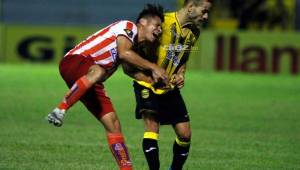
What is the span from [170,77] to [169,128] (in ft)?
20.1

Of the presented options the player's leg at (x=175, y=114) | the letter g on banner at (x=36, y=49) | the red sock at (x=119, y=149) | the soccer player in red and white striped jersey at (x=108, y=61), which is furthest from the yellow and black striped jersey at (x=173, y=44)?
the letter g on banner at (x=36, y=49)

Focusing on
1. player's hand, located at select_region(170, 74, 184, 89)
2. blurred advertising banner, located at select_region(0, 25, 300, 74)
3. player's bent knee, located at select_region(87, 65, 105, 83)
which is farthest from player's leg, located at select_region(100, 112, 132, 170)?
blurred advertising banner, located at select_region(0, 25, 300, 74)

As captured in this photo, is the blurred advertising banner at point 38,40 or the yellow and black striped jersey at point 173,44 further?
the blurred advertising banner at point 38,40

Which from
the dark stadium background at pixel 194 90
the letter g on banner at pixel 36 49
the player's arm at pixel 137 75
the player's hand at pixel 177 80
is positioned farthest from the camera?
the letter g on banner at pixel 36 49

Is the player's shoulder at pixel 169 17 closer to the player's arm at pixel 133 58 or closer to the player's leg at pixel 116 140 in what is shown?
the player's arm at pixel 133 58

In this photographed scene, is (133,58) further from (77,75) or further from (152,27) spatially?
(77,75)

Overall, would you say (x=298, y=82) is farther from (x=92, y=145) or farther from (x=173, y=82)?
(x=173, y=82)

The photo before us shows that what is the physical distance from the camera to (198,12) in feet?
31.9

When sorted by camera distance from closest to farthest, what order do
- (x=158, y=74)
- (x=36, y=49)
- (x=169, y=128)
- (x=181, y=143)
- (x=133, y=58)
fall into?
1. (x=133, y=58)
2. (x=158, y=74)
3. (x=181, y=143)
4. (x=169, y=128)
5. (x=36, y=49)

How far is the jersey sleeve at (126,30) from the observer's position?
8836 millimetres

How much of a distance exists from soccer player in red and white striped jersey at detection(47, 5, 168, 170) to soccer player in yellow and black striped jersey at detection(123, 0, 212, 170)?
48cm

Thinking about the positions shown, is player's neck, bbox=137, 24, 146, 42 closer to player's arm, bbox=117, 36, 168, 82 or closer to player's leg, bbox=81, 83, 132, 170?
player's arm, bbox=117, 36, 168, 82

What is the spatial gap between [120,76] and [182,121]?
18.4 metres

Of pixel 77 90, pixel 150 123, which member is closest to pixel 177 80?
pixel 150 123
